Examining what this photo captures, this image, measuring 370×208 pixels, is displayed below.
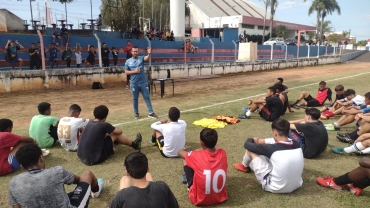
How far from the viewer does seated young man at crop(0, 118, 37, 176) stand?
4.13 meters

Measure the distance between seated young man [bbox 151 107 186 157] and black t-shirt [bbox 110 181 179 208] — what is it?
93.9 inches

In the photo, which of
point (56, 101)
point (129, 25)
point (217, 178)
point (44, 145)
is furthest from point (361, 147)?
point (129, 25)

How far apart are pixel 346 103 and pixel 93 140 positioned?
6.53 m

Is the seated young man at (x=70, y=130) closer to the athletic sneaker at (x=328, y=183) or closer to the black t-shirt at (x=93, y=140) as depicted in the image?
the black t-shirt at (x=93, y=140)

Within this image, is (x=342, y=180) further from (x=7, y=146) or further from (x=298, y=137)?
(x=7, y=146)

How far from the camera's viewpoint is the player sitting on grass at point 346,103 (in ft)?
23.5

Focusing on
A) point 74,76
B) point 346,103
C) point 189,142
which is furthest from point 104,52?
point 346,103

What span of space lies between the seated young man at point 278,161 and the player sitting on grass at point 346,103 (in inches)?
174

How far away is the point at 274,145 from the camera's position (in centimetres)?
362

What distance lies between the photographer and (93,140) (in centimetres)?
464

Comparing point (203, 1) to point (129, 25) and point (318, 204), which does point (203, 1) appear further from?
point (318, 204)

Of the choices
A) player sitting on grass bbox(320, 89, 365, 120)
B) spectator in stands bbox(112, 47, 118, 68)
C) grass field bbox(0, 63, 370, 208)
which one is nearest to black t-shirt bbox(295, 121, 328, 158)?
grass field bbox(0, 63, 370, 208)

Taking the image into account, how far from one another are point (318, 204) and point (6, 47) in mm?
13754

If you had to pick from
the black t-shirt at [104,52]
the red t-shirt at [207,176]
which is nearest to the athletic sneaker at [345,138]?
the red t-shirt at [207,176]
